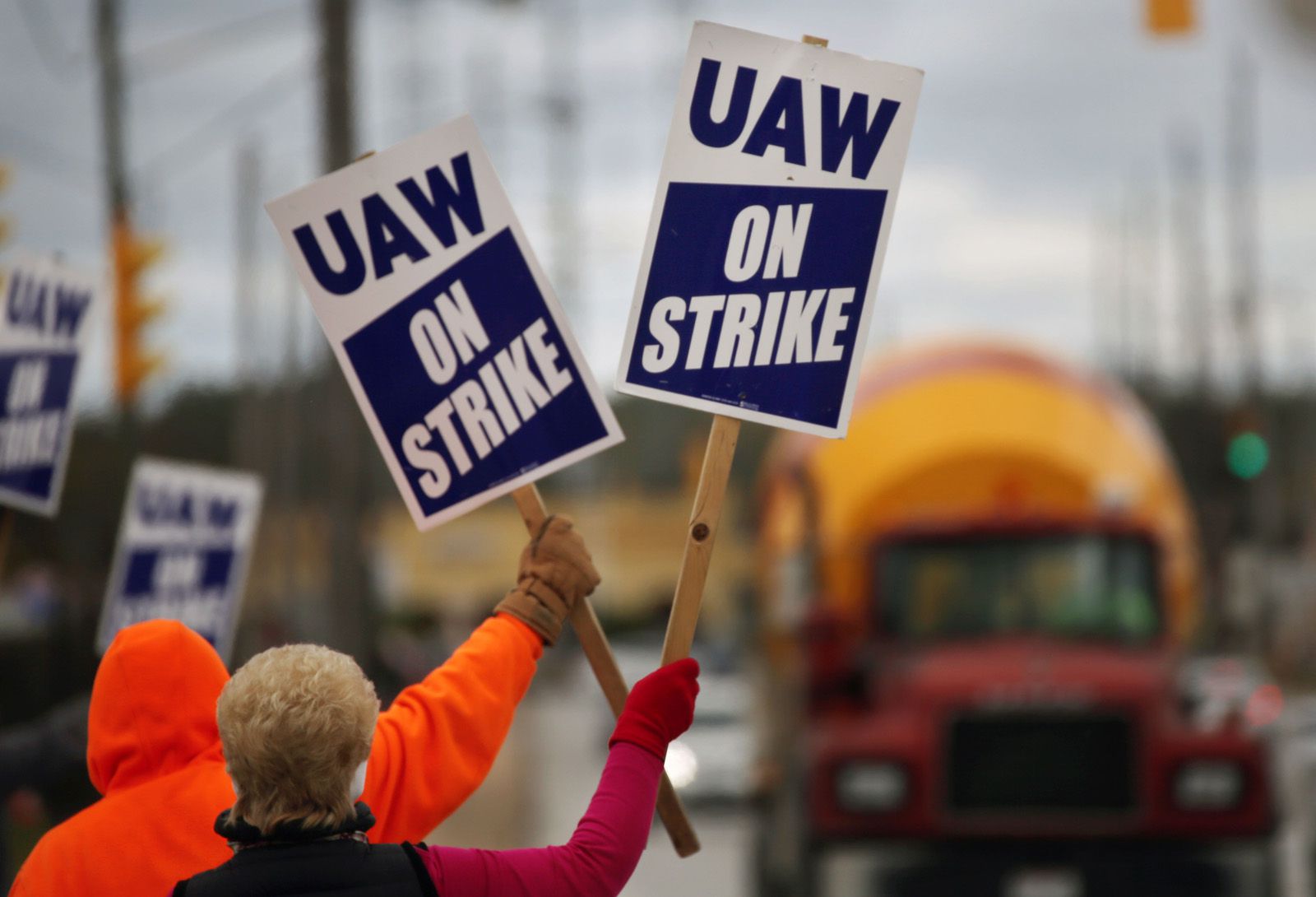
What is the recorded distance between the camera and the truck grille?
949 cm

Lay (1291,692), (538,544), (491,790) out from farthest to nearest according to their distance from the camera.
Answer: (1291,692) < (491,790) < (538,544)

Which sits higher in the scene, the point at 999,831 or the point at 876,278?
the point at 876,278

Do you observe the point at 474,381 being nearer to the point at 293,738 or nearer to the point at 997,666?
the point at 293,738

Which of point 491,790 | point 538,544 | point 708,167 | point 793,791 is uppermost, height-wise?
point 708,167

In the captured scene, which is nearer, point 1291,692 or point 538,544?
point 538,544

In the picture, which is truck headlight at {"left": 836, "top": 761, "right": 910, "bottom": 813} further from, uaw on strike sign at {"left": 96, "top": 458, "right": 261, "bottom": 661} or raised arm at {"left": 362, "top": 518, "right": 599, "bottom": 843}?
raised arm at {"left": 362, "top": 518, "right": 599, "bottom": 843}

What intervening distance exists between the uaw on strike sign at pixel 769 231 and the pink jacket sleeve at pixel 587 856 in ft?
2.67

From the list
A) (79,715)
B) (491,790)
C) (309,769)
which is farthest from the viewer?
(491,790)

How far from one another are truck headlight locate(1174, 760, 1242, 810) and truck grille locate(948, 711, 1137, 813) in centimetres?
25

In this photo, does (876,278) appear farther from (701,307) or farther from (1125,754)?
(1125,754)

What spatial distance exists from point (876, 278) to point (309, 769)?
1518 millimetres

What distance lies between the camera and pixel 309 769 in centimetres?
271

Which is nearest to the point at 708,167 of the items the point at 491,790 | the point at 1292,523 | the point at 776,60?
the point at 776,60

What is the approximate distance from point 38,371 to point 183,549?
1.88 metres
